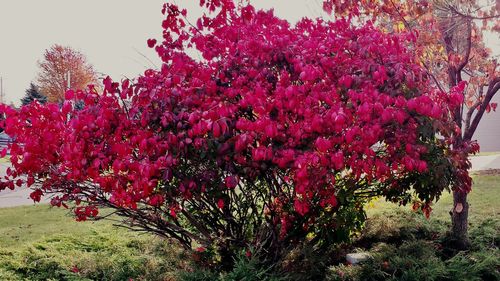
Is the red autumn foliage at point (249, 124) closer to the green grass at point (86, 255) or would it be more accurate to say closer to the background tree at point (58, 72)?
the green grass at point (86, 255)

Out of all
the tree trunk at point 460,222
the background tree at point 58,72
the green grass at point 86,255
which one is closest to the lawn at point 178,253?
the green grass at point 86,255

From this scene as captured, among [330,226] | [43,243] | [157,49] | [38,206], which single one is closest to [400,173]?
[330,226]

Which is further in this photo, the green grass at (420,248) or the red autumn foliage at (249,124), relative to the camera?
the green grass at (420,248)

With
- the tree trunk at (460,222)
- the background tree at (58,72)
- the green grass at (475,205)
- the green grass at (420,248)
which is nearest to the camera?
the green grass at (420,248)

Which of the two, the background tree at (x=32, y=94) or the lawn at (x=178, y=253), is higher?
the background tree at (x=32, y=94)

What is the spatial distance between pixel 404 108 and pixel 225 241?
196 centimetres

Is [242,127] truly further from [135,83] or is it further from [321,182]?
[135,83]

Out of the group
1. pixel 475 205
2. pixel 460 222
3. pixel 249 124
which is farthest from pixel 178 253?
pixel 475 205

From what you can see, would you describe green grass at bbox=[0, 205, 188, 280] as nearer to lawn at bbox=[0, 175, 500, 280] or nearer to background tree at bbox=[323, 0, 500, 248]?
lawn at bbox=[0, 175, 500, 280]

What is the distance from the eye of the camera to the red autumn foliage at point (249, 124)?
10.6 ft

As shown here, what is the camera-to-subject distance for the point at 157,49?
400 cm

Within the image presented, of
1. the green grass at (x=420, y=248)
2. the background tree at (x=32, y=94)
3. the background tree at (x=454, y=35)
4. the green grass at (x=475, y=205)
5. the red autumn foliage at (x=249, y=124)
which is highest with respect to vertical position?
the background tree at (x=32, y=94)

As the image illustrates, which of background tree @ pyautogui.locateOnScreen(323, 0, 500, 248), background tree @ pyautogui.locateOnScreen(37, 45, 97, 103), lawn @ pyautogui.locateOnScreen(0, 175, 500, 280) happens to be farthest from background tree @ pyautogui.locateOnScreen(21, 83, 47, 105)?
background tree @ pyautogui.locateOnScreen(323, 0, 500, 248)

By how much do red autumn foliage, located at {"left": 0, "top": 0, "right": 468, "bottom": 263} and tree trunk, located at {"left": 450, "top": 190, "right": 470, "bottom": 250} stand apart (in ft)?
4.23
